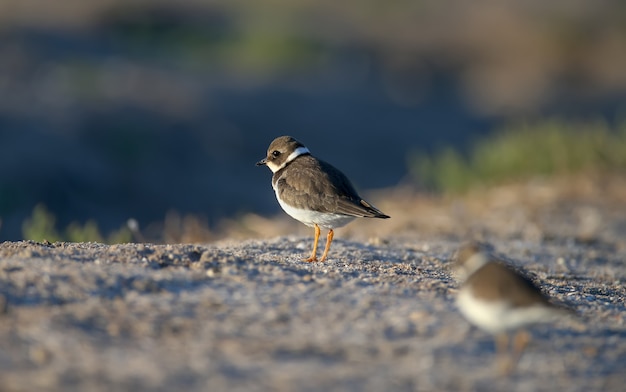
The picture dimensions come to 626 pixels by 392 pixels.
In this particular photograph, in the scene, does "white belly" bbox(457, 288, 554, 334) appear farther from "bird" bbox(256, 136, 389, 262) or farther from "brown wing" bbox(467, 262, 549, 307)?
"bird" bbox(256, 136, 389, 262)

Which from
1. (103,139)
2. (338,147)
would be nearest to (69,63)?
(103,139)

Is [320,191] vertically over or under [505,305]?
over

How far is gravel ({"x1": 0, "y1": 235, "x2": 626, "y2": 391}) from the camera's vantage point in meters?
4.17

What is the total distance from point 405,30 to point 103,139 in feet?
53.8

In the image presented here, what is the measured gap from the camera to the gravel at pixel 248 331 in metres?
4.17

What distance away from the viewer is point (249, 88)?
20.8 metres

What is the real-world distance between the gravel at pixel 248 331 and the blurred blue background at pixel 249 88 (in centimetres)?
687

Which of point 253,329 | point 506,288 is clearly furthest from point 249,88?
point 506,288

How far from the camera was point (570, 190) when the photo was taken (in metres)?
11.8

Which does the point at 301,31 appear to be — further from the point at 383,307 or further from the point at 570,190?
the point at 383,307

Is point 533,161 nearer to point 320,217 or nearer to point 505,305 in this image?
point 320,217

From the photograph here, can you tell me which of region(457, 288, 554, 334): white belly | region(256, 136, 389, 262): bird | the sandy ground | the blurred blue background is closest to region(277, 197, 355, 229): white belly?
region(256, 136, 389, 262): bird

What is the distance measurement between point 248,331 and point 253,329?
36mm

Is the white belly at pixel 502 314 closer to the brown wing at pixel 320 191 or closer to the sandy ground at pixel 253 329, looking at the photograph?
the sandy ground at pixel 253 329
